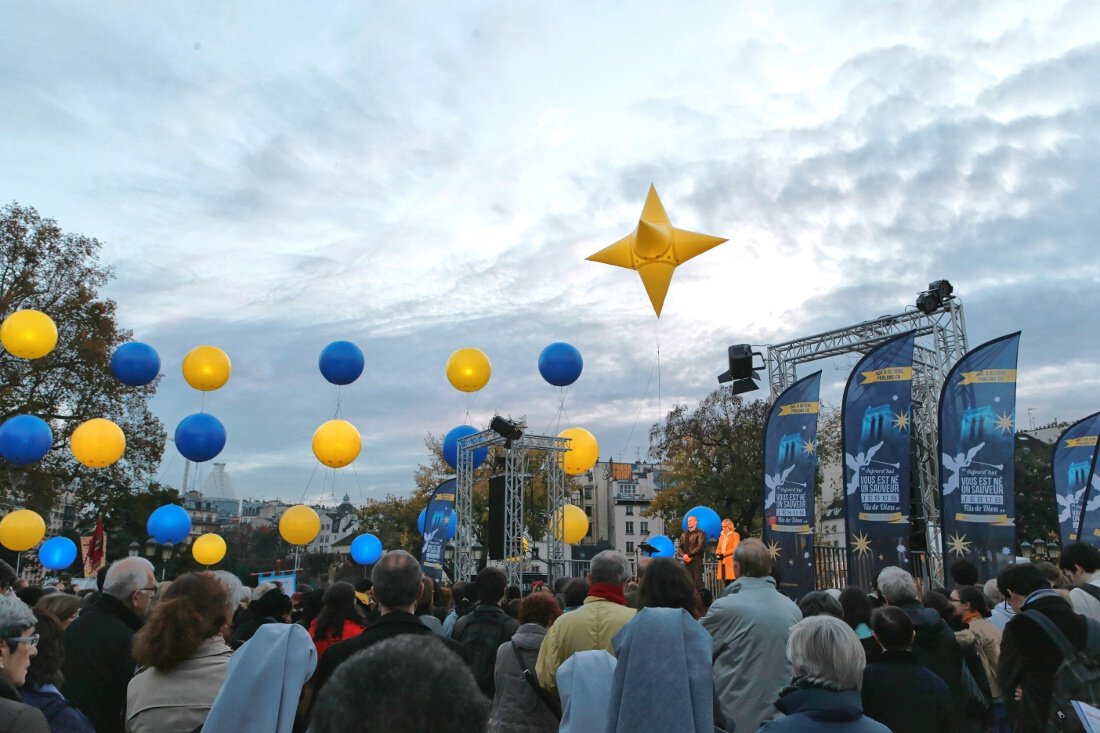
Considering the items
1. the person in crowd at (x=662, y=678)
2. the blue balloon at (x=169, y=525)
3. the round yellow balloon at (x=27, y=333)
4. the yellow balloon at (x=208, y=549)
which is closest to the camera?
the person in crowd at (x=662, y=678)

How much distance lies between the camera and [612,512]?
7494 cm

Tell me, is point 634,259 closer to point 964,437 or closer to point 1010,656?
point 964,437

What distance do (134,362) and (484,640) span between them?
11.0 meters

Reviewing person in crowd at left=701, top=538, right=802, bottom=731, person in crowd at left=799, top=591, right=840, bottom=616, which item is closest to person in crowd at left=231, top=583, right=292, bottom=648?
person in crowd at left=701, top=538, right=802, bottom=731

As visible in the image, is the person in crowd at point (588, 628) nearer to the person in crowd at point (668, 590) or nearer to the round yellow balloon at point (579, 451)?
the person in crowd at point (668, 590)

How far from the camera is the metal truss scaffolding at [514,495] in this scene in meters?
17.3

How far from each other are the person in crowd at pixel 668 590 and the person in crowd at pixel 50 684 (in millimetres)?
1963

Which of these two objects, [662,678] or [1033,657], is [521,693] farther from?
[1033,657]

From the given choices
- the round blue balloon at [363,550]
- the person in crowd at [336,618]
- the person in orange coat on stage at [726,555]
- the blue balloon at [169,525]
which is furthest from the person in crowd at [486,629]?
the round blue balloon at [363,550]

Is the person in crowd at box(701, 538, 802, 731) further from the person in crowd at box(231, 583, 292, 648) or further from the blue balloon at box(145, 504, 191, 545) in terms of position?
the blue balloon at box(145, 504, 191, 545)

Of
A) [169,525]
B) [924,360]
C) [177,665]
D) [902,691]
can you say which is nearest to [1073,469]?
[924,360]

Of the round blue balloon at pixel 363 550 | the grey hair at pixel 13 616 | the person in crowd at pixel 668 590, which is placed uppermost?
the grey hair at pixel 13 616

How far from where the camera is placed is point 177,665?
2.85m

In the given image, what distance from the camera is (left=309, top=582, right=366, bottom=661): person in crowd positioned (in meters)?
3.95
